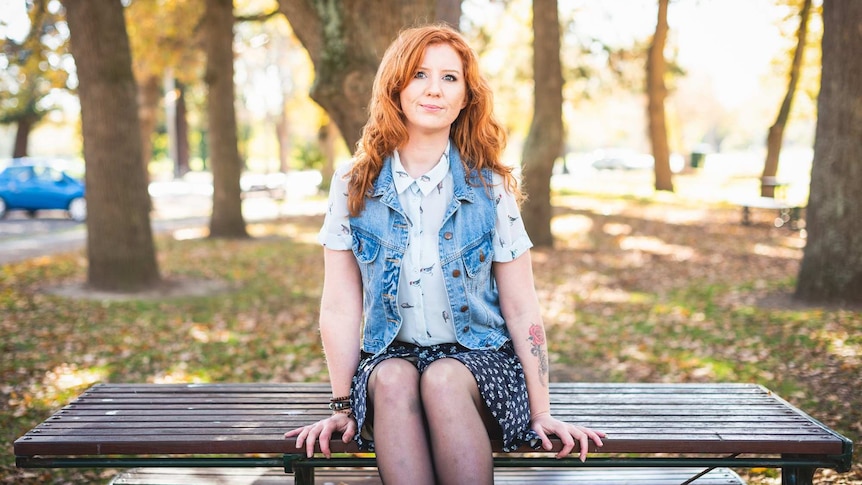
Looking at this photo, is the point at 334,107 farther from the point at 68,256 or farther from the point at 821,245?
the point at 68,256

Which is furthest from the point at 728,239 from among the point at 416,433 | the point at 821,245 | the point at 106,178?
the point at 416,433

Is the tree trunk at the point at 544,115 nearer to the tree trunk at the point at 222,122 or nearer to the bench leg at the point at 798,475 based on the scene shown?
the tree trunk at the point at 222,122

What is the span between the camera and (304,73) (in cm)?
3259

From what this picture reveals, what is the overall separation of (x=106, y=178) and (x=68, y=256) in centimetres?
Result: 459

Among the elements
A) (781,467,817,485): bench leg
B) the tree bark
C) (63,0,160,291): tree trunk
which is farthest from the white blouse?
the tree bark

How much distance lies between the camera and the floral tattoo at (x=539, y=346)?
2.95m

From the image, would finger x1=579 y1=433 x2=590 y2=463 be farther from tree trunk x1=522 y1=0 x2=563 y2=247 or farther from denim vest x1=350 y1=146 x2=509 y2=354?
tree trunk x1=522 y1=0 x2=563 y2=247

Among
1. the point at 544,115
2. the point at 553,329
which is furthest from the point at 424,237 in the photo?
the point at 544,115

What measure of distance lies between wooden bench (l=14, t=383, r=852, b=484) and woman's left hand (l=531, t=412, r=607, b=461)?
0.05m

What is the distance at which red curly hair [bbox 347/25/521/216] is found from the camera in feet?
Result: 9.81

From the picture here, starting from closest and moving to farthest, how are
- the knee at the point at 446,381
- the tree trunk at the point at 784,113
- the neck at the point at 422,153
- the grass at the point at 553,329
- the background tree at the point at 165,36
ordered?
the knee at the point at 446,381 < the neck at the point at 422,153 < the grass at the point at 553,329 < the background tree at the point at 165,36 < the tree trunk at the point at 784,113

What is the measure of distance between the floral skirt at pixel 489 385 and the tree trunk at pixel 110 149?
6.97 metres

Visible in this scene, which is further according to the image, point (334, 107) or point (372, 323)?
point (334, 107)

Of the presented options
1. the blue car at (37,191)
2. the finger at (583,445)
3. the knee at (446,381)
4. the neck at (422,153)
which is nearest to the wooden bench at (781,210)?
the neck at (422,153)
